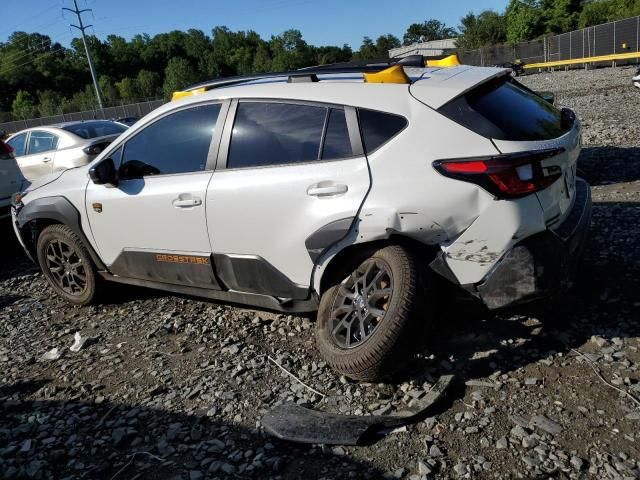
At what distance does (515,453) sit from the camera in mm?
2531

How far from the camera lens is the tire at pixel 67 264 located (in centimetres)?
472

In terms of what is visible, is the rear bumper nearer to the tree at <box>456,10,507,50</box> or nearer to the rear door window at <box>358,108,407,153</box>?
the rear door window at <box>358,108,407,153</box>

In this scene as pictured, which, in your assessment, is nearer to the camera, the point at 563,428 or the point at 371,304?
the point at 563,428

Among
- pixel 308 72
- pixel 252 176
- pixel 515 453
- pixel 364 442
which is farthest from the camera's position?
pixel 308 72

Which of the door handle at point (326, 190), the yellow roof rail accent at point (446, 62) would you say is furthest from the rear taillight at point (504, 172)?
the yellow roof rail accent at point (446, 62)

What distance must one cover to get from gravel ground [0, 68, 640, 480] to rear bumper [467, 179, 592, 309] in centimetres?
33

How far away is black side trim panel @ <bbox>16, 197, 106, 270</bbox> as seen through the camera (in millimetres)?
4598

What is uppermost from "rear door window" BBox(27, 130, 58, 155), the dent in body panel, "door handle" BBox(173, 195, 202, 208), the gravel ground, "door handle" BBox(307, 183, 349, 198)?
"rear door window" BBox(27, 130, 58, 155)

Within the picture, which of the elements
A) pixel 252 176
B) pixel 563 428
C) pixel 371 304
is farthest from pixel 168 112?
pixel 563 428

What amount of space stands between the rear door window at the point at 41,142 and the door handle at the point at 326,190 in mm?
8581

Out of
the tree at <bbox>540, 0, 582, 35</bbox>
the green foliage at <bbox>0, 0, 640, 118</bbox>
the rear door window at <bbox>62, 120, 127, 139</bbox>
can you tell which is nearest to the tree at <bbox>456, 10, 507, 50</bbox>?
the green foliage at <bbox>0, 0, 640, 118</bbox>

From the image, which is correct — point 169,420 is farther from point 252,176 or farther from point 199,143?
point 199,143

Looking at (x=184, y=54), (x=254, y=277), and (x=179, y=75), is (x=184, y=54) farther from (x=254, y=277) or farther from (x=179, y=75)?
(x=254, y=277)

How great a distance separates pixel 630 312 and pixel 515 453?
1612 millimetres
